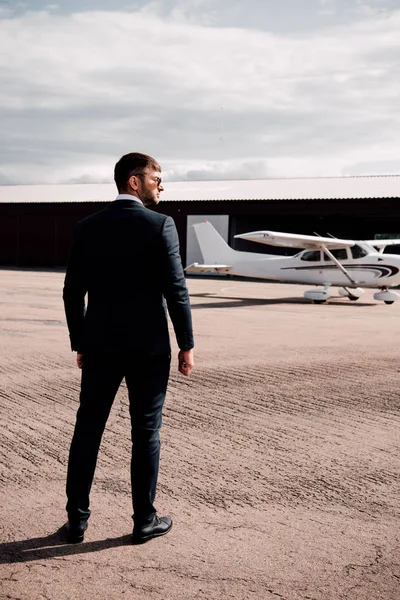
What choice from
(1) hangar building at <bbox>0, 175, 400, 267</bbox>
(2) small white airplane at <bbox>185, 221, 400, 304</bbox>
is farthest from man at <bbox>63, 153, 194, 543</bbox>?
(1) hangar building at <bbox>0, 175, 400, 267</bbox>

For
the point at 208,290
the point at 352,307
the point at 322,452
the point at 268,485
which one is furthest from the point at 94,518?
the point at 208,290

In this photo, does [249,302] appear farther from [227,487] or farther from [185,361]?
[185,361]

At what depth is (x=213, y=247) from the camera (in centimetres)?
2552

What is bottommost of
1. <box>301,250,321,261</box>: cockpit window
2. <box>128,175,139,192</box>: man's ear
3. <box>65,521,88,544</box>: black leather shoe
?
<box>65,521,88,544</box>: black leather shoe

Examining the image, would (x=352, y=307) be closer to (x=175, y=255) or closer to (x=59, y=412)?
(x=59, y=412)

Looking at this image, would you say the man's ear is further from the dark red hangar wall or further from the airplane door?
the dark red hangar wall

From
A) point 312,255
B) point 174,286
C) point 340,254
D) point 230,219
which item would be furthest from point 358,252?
point 174,286

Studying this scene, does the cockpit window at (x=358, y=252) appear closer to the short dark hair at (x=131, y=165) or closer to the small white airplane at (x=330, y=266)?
the small white airplane at (x=330, y=266)

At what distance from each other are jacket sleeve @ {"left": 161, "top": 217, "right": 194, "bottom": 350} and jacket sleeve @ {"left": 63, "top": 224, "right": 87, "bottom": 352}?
0.46 metres

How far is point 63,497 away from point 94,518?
1.29 ft

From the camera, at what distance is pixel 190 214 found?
4141cm

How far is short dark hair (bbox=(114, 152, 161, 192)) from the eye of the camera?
11.9 ft

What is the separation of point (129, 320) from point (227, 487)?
1.52 metres

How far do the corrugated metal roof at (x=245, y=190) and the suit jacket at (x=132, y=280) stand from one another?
35161 millimetres
